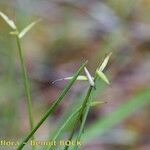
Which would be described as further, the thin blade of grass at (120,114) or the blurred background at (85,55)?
the blurred background at (85,55)

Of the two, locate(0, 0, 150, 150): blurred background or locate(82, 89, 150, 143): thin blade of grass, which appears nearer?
locate(82, 89, 150, 143): thin blade of grass

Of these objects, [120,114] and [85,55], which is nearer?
[120,114]

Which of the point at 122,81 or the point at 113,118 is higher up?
the point at 122,81

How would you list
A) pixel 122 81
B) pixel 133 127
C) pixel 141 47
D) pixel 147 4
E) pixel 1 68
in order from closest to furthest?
pixel 1 68 < pixel 133 127 < pixel 122 81 < pixel 141 47 < pixel 147 4

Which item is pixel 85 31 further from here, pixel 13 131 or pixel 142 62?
pixel 13 131

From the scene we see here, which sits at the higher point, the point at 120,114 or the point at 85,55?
the point at 85,55

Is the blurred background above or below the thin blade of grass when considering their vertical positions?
above

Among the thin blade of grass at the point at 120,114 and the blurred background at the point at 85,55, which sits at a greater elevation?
the blurred background at the point at 85,55

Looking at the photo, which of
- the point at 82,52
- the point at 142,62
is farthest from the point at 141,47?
the point at 82,52
